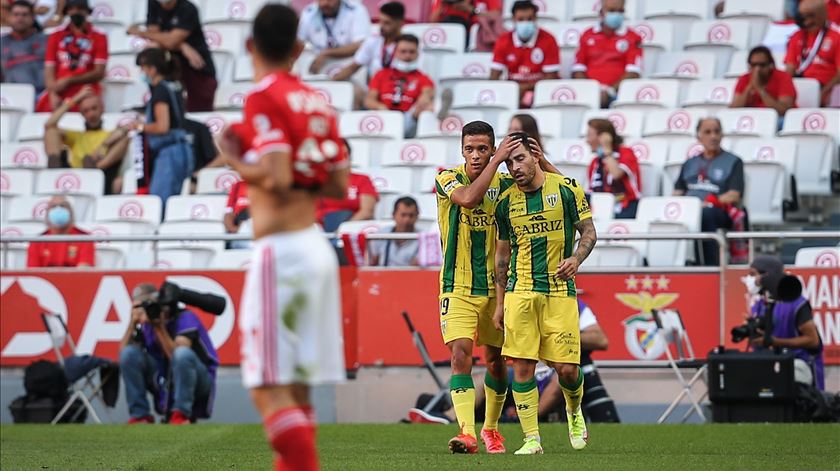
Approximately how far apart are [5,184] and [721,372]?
935cm

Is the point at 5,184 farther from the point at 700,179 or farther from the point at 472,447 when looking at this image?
the point at 472,447

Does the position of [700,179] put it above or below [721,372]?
above

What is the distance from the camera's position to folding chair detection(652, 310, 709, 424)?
14.4 meters

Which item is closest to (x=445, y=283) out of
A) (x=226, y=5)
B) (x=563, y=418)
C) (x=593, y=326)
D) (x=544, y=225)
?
(x=544, y=225)

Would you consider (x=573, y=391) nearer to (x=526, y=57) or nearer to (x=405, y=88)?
(x=405, y=88)

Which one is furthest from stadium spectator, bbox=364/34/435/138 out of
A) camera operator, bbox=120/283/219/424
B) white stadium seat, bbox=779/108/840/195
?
camera operator, bbox=120/283/219/424

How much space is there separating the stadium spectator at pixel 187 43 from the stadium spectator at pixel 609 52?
4721 mm

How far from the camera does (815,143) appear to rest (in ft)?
55.8

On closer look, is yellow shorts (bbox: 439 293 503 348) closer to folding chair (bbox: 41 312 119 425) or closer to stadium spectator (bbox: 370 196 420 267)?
stadium spectator (bbox: 370 196 420 267)

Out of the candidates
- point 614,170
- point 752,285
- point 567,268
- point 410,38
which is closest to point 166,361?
point 614,170

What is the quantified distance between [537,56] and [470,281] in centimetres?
926

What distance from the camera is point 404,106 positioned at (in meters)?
18.9

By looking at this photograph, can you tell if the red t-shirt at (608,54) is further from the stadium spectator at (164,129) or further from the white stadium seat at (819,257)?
the stadium spectator at (164,129)

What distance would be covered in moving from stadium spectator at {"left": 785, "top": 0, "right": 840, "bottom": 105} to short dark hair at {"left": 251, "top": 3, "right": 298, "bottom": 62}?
13194 millimetres
